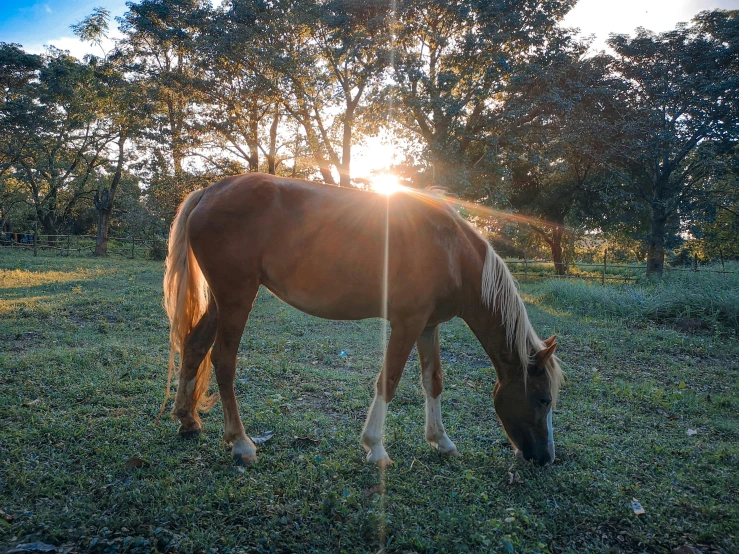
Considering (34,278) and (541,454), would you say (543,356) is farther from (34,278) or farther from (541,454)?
(34,278)

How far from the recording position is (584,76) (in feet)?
50.2

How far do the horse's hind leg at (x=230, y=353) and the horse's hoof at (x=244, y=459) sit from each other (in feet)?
0.23

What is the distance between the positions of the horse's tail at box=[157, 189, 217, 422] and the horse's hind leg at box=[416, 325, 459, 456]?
1.79 meters

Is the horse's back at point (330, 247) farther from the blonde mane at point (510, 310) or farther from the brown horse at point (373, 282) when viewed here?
the blonde mane at point (510, 310)

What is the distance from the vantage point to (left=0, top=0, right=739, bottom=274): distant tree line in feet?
48.7

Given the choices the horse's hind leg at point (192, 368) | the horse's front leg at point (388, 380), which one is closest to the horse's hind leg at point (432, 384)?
the horse's front leg at point (388, 380)

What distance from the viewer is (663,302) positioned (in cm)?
927

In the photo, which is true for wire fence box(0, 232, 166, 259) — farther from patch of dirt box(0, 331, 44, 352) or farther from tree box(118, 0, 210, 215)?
patch of dirt box(0, 331, 44, 352)

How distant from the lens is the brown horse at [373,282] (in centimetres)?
322

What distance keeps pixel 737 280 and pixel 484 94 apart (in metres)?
9.23

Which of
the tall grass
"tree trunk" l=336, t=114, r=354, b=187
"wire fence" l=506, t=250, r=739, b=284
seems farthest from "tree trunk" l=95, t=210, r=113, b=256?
the tall grass

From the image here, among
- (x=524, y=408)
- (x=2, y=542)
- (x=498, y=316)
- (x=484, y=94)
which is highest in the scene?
(x=484, y=94)

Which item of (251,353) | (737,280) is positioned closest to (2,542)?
(251,353)

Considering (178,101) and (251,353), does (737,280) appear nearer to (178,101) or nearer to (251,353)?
(251,353)
